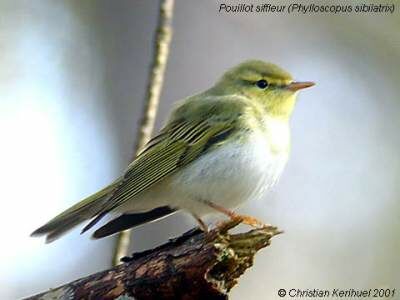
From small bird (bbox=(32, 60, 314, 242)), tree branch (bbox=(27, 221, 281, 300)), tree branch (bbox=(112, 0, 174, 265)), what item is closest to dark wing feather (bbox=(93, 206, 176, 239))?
small bird (bbox=(32, 60, 314, 242))

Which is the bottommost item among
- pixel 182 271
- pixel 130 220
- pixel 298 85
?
pixel 182 271

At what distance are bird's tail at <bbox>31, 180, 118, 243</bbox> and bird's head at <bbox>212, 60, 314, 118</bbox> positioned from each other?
17.6 inches

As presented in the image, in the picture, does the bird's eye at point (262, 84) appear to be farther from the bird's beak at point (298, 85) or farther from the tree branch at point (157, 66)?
the tree branch at point (157, 66)

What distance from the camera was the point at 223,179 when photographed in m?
2.30

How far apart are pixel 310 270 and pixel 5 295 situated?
1.11 m

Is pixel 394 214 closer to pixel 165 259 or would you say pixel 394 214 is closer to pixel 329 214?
pixel 329 214

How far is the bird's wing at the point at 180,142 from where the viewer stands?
2.34 metres

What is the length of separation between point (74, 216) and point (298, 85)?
0.70 m

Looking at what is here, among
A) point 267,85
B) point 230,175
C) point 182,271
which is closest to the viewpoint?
point 182,271

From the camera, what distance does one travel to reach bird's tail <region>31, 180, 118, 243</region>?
2.35m

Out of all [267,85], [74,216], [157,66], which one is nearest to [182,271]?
[157,66]

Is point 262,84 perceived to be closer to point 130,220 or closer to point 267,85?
point 267,85

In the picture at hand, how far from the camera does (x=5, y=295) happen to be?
3.14 meters

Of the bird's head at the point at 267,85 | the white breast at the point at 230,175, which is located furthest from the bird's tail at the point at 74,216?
the bird's head at the point at 267,85
